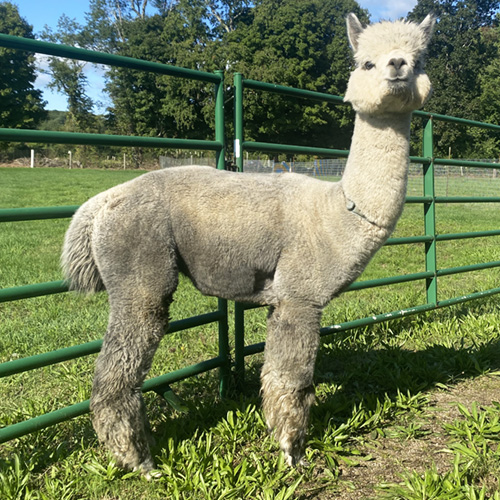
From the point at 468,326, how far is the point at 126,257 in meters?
3.69

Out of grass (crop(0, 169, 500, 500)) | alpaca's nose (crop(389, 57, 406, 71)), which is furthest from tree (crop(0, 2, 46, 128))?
alpaca's nose (crop(389, 57, 406, 71))

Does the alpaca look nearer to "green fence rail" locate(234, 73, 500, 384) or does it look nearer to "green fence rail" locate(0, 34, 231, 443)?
"green fence rail" locate(0, 34, 231, 443)

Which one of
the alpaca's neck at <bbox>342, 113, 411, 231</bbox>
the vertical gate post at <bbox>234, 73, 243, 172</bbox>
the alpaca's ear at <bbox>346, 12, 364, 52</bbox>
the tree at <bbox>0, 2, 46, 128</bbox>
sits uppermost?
the tree at <bbox>0, 2, 46, 128</bbox>

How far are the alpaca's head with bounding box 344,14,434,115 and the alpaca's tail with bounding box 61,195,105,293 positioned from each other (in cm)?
138

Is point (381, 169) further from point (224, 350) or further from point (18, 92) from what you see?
point (18, 92)

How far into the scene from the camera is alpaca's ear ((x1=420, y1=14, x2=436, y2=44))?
247 cm

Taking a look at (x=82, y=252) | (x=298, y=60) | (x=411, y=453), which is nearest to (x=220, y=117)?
(x=82, y=252)

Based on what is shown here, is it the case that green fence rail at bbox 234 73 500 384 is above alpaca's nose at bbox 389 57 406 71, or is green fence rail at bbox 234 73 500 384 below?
below

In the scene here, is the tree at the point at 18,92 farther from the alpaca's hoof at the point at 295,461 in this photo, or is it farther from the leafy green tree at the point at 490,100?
the alpaca's hoof at the point at 295,461

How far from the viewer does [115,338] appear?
7.95 feet

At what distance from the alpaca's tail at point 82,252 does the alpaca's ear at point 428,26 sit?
1.80 meters

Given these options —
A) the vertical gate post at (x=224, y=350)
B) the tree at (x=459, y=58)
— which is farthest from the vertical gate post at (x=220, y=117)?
the tree at (x=459, y=58)

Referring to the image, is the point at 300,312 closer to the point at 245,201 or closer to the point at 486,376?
the point at 245,201

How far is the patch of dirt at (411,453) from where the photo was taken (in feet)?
8.49
